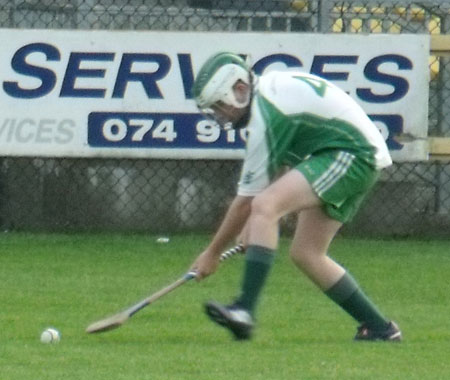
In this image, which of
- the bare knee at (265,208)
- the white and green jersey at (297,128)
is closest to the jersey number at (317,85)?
the white and green jersey at (297,128)

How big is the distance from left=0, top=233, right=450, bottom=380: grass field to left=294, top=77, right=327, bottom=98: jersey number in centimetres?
103

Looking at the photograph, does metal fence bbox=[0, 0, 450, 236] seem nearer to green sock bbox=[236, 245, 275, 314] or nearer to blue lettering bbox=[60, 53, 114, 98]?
blue lettering bbox=[60, 53, 114, 98]

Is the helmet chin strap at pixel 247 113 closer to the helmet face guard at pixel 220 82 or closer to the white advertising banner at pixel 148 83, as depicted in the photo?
the helmet face guard at pixel 220 82

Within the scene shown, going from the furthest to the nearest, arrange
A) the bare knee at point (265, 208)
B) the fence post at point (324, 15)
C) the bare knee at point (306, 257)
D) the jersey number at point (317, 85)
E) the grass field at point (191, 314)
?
the fence post at point (324, 15)
the bare knee at point (306, 257)
the jersey number at point (317, 85)
the bare knee at point (265, 208)
the grass field at point (191, 314)

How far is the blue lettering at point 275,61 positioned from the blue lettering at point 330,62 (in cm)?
11

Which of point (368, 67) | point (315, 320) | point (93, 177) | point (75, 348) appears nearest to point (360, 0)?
point (368, 67)

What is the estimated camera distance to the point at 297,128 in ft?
20.1

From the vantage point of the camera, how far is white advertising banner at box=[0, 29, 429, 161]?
34.2ft

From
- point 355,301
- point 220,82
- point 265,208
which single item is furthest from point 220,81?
point 355,301

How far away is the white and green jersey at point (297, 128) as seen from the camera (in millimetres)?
6074

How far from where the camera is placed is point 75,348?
6102 millimetres

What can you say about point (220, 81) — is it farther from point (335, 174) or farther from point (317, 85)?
point (335, 174)

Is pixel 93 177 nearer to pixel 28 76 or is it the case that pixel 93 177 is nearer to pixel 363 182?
pixel 28 76

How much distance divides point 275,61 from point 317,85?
169 inches
